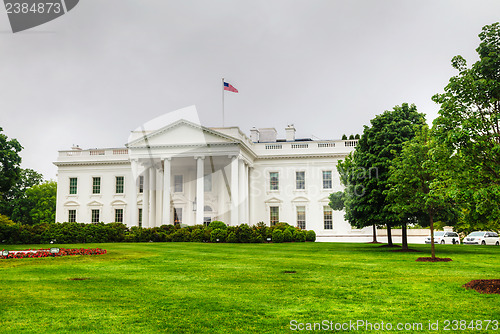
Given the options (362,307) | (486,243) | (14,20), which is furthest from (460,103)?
(486,243)

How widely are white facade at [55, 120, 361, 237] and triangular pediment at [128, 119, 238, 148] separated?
0.33 ft

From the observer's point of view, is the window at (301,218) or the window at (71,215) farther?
the window at (71,215)

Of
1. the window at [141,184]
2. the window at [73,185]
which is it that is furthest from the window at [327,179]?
the window at [73,185]

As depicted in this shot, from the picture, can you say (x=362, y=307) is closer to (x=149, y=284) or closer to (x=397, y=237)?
(x=149, y=284)

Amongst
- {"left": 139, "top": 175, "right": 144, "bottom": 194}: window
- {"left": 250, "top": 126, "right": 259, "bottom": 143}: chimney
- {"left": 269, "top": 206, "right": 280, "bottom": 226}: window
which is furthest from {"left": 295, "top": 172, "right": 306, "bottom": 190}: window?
{"left": 139, "top": 175, "right": 144, "bottom": 194}: window

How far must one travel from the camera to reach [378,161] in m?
26.3

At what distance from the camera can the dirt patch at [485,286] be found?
1112 centimetres

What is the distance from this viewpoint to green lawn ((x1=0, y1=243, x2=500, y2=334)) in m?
8.24

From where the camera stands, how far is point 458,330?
772 centimetres

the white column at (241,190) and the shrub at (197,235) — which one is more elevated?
the white column at (241,190)

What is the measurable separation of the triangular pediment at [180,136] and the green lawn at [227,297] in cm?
2879

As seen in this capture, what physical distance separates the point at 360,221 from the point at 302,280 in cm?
1521

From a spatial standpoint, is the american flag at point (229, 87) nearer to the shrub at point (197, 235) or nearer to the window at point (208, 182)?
the window at point (208, 182)

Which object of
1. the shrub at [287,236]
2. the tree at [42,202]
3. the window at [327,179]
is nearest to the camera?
the shrub at [287,236]
